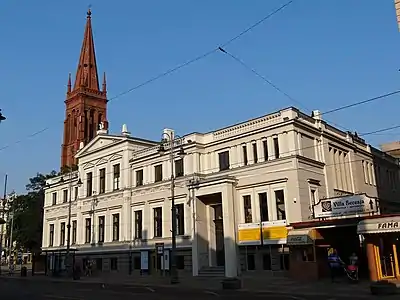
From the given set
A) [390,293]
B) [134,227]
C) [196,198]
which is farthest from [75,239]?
[390,293]

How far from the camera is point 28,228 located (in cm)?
7006

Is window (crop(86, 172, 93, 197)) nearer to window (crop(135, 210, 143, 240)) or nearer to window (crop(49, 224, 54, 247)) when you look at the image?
window (crop(135, 210, 143, 240))

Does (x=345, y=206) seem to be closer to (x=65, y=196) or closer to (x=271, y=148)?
(x=271, y=148)

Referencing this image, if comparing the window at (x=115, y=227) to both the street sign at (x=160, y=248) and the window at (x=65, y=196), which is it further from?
the window at (x=65, y=196)

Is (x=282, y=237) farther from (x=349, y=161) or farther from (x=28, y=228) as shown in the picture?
(x=28, y=228)

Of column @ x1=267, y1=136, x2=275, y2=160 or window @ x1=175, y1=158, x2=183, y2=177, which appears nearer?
column @ x1=267, y1=136, x2=275, y2=160

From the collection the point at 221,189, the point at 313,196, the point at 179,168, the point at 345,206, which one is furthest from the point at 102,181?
the point at 345,206

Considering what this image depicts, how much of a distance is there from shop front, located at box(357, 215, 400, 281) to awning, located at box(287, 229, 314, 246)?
12.7 ft

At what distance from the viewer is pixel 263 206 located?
117ft

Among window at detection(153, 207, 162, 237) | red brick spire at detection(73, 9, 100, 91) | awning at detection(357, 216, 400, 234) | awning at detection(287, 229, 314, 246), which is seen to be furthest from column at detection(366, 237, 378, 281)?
red brick spire at detection(73, 9, 100, 91)

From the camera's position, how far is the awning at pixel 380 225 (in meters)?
24.9

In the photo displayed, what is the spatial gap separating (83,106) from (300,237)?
3652 inches

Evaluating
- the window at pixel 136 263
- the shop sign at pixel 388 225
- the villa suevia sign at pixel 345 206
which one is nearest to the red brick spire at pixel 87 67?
the window at pixel 136 263

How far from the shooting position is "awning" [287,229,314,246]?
29.3 metres
